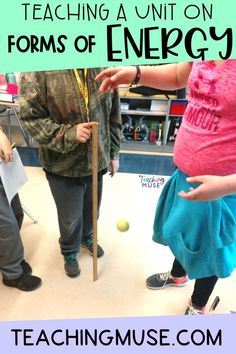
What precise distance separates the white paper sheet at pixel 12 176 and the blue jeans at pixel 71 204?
0.17 m

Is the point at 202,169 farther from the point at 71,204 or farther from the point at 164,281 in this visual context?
the point at 164,281

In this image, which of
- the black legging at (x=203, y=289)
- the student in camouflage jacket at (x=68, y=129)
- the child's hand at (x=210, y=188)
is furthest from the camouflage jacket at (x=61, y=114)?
the black legging at (x=203, y=289)

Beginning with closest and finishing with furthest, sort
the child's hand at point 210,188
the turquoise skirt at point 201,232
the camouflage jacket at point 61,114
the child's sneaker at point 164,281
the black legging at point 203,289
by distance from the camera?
the child's hand at point 210,188
the turquoise skirt at point 201,232
the camouflage jacket at point 61,114
the black legging at point 203,289
the child's sneaker at point 164,281

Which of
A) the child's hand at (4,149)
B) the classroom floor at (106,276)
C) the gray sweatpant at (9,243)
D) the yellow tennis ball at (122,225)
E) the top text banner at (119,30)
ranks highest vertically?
the top text banner at (119,30)

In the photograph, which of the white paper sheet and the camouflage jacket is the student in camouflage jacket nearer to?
the camouflage jacket

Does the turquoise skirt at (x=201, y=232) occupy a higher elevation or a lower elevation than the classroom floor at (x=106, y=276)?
higher

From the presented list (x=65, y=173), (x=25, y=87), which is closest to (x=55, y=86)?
(x=25, y=87)

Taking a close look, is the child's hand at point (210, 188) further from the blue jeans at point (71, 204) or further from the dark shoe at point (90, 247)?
the dark shoe at point (90, 247)

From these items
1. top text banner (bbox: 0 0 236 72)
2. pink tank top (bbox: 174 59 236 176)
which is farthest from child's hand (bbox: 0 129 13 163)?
pink tank top (bbox: 174 59 236 176)

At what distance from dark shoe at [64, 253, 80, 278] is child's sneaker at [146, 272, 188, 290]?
1.20 ft

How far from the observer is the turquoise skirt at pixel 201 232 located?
953 mm

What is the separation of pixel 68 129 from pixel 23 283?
820 millimetres

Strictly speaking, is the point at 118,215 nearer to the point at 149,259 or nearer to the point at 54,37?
the point at 149,259

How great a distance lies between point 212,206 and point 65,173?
1.97ft
